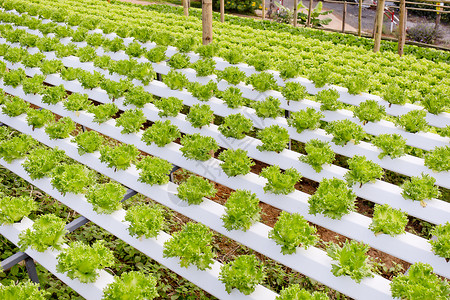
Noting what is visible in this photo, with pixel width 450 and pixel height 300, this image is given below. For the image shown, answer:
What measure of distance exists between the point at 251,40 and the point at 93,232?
7100 millimetres

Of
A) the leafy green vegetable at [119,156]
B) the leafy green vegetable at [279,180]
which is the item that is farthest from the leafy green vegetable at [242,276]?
the leafy green vegetable at [119,156]

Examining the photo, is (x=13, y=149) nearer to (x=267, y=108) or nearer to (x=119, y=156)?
(x=119, y=156)

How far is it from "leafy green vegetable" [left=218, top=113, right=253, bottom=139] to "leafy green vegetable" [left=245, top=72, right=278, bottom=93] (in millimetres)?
1232

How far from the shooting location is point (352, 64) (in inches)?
336

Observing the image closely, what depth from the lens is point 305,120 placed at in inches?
211

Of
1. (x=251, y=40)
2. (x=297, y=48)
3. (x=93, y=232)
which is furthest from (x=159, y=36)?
(x=93, y=232)

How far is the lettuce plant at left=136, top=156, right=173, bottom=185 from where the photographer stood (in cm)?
478

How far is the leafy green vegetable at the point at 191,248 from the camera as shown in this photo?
3814 mm

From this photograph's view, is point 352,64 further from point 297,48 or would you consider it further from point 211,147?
point 211,147

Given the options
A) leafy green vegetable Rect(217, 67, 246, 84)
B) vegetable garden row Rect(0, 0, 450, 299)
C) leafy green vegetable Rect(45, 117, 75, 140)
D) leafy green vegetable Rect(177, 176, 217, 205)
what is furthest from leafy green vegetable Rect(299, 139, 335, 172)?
leafy green vegetable Rect(45, 117, 75, 140)

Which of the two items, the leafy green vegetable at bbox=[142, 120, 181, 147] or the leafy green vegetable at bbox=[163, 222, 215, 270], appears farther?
the leafy green vegetable at bbox=[142, 120, 181, 147]

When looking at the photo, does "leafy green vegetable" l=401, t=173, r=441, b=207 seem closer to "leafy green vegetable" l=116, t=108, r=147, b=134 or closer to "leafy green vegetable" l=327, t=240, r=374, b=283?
"leafy green vegetable" l=327, t=240, r=374, b=283

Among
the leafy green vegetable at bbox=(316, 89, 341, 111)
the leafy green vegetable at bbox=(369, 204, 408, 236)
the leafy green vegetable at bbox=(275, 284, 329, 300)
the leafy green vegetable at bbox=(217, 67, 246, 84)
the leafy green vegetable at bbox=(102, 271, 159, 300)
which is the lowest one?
the leafy green vegetable at bbox=(102, 271, 159, 300)

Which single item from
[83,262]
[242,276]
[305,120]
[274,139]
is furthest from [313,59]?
[83,262]
